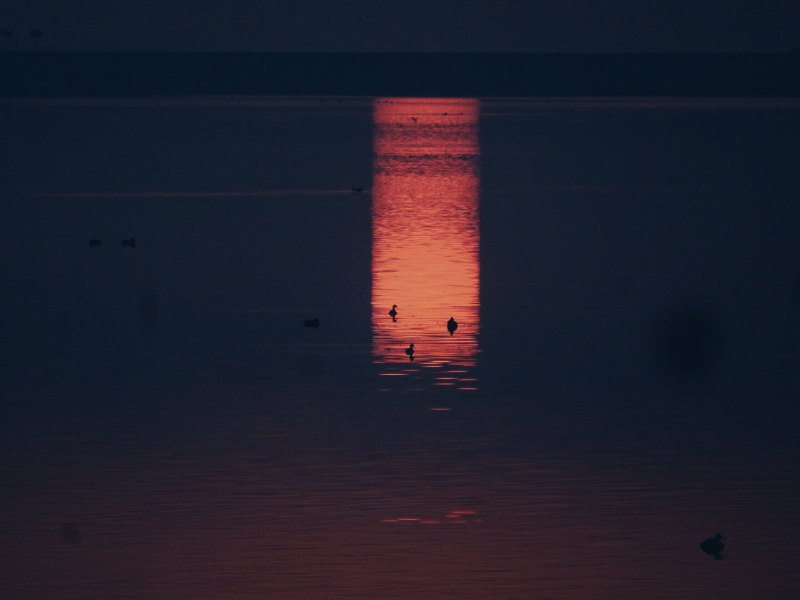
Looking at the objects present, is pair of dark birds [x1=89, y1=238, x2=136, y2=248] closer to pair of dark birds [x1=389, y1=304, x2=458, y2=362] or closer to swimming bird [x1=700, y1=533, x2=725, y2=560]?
pair of dark birds [x1=389, y1=304, x2=458, y2=362]

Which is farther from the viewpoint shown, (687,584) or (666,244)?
(666,244)

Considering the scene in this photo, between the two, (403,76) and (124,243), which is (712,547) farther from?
(403,76)

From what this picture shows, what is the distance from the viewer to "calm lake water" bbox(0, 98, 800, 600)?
7.47m

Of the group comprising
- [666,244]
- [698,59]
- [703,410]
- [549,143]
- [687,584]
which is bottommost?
[687,584]

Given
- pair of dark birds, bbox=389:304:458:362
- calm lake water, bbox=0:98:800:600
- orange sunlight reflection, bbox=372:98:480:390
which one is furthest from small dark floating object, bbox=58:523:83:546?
pair of dark birds, bbox=389:304:458:362

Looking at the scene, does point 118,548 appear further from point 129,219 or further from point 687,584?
point 129,219

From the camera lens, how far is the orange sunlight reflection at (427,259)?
1253 centimetres

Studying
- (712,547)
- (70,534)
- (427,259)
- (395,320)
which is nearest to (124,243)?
(427,259)

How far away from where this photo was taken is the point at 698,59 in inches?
6053

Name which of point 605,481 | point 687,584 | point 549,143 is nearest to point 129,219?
point 605,481

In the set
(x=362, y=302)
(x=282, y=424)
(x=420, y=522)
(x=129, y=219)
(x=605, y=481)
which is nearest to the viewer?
(x=420, y=522)

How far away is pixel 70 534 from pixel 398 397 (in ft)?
10.9

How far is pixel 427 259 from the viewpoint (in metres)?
17.9

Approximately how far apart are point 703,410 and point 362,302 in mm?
4912
